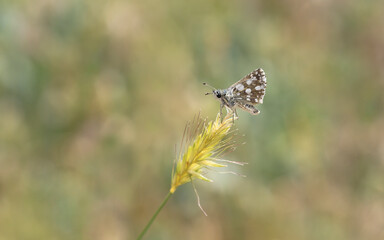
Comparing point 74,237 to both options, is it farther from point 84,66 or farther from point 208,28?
point 208,28

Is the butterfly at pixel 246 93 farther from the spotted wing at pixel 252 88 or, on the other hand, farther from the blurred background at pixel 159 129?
the blurred background at pixel 159 129

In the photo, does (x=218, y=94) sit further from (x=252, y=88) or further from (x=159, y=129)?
(x=159, y=129)

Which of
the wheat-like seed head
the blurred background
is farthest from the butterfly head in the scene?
the blurred background

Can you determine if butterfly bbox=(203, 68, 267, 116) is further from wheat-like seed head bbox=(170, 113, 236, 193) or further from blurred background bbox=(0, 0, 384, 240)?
blurred background bbox=(0, 0, 384, 240)

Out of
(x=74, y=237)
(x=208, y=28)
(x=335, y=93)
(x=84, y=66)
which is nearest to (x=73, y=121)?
(x=84, y=66)

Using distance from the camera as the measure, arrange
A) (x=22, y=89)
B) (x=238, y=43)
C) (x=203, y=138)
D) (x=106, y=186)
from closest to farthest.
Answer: (x=203, y=138) < (x=106, y=186) < (x=22, y=89) < (x=238, y=43)

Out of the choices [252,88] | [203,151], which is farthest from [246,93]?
[203,151]

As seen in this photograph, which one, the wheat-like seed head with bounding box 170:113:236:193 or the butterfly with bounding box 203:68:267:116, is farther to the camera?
the butterfly with bounding box 203:68:267:116
